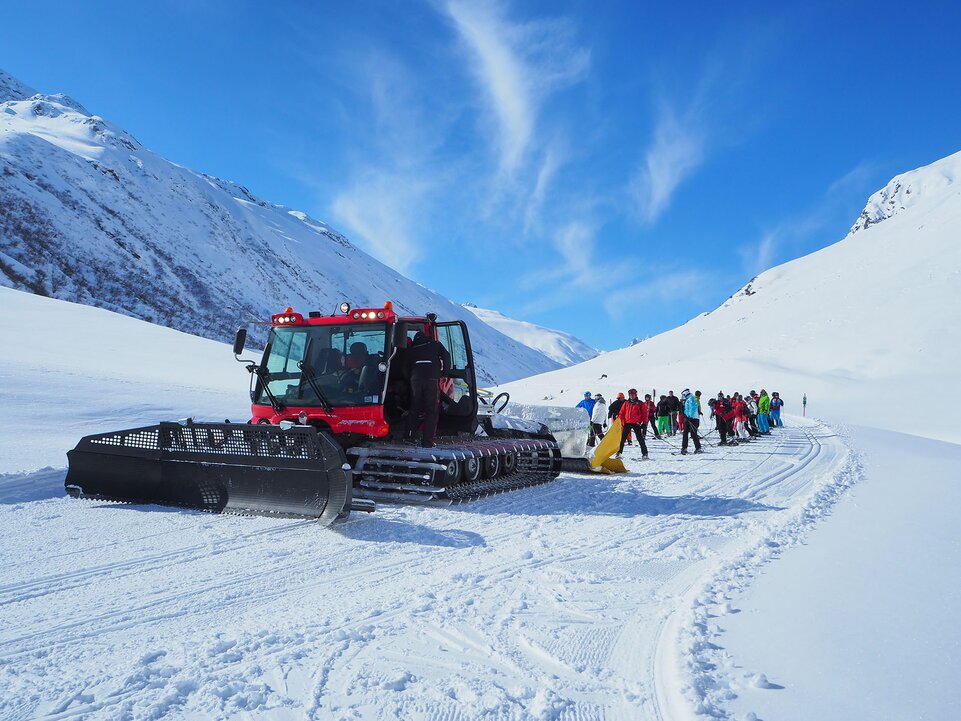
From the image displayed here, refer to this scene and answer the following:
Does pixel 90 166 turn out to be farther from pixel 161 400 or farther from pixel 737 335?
pixel 161 400

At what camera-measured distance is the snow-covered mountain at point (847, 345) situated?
4231cm

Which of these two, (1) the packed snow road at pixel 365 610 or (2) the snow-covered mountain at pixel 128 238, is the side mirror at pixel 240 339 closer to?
(1) the packed snow road at pixel 365 610

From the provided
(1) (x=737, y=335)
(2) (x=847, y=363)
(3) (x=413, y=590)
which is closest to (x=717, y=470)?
(3) (x=413, y=590)

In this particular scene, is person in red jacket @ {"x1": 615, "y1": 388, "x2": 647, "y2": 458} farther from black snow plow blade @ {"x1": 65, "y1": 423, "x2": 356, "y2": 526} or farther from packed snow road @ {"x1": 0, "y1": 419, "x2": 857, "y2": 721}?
black snow plow blade @ {"x1": 65, "y1": 423, "x2": 356, "y2": 526}

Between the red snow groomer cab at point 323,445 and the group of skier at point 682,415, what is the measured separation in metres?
5.29

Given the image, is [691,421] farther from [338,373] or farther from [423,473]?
[338,373]

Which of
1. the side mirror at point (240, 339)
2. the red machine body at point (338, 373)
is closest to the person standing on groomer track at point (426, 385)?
the red machine body at point (338, 373)

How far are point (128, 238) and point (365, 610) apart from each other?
A: 429 ft

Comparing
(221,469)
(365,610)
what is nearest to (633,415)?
(221,469)

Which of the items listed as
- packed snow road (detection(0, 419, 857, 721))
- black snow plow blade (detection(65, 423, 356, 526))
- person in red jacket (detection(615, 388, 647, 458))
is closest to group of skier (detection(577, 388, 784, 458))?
person in red jacket (detection(615, 388, 647, 458))

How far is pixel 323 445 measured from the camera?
20.6ft

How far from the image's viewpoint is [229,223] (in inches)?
7087

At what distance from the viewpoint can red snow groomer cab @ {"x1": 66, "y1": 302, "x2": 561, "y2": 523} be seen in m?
6.46

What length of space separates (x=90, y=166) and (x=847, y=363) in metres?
146
